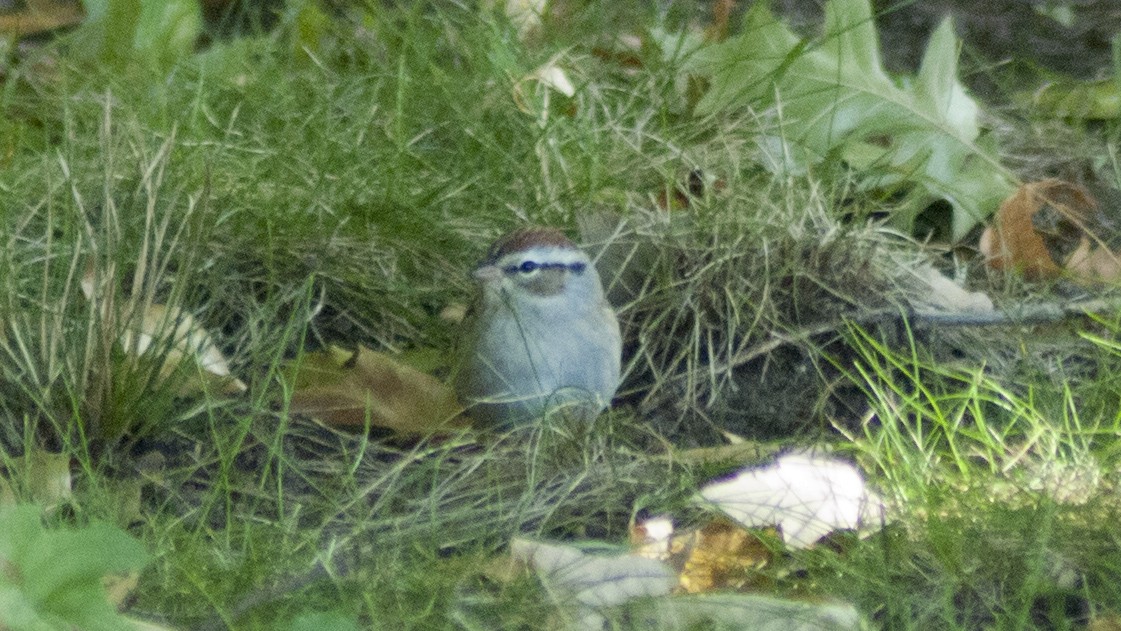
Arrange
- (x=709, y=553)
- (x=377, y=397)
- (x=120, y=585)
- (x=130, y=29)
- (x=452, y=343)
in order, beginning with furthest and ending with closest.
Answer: (x=130, y=29) → (x=452, y=343) → (x=377, y=397) → (x=709, y=553) → (x=120, y=585)

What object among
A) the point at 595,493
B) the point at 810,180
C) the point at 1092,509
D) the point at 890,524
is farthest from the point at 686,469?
the point at 810,180

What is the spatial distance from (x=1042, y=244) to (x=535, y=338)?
1.46m

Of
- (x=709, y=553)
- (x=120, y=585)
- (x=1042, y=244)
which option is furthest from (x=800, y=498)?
(x=1042, y=244)

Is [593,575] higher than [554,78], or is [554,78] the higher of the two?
[554,78]

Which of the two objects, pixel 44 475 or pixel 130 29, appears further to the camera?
pixel 130 29

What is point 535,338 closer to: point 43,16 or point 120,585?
point 120,585

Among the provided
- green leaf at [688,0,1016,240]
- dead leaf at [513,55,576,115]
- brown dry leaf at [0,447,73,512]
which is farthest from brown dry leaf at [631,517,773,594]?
dead leaf at [513,55,576,115]

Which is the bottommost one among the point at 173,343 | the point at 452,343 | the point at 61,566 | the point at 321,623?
the point at 452,343

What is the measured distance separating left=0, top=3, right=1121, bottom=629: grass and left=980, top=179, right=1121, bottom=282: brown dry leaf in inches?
3.7

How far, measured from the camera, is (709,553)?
2480 millimetres

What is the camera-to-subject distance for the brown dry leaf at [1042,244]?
3645 mm

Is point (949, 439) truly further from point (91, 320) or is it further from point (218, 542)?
point (91, 320)

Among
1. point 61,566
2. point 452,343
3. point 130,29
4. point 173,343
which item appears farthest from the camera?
point 130,29

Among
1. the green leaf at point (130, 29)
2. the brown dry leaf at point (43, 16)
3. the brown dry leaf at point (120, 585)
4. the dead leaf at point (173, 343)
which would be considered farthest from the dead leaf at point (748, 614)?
the brown dry leaf at point (43, 16)
